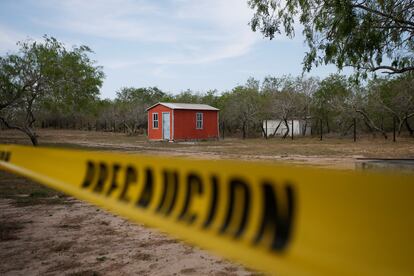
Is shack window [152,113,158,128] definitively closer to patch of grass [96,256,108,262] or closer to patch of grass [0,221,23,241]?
patch of grass [0,221,23,241]

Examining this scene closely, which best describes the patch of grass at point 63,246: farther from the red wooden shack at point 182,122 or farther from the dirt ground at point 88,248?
the red wooden shack at point 182,122

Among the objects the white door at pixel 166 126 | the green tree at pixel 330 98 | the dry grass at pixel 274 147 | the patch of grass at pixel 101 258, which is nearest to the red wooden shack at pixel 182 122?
the white door at pixel 166 126

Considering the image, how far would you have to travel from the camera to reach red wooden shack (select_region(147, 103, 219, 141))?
1144 inches

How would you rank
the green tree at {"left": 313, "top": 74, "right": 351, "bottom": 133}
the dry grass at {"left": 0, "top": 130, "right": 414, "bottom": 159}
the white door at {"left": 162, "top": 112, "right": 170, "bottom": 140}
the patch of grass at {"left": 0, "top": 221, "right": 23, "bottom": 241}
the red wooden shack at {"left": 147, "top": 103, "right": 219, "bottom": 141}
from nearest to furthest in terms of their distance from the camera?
the patch of grass at {"left": 0, "top": 221, "right": 23, "bottom": 241}
the dry grass at {"left": 0, "top": 130, "right": 414, "bottom": 159}
the red wooden shack at {"left": 147, "top": 103, "right": 219, "bottom": 141}
the white door at {"left": 162, "top": 112, "right": 170, "bottom": 140}
the green tree at {"left": 313, "top": 74, "right": 351, "bottom": 133}

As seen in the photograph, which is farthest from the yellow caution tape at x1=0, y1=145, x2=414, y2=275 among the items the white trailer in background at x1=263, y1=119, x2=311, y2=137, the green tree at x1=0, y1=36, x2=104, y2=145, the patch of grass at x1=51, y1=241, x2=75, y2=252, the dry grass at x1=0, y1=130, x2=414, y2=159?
the white trailer in background at x1=263, y1=119, x2=311, y2=137

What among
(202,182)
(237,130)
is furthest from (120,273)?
(237,130)

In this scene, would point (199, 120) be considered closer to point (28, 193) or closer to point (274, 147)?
point (274, 147)

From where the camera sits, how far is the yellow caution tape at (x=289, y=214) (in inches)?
29.6

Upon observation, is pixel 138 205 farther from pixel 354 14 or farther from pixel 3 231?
pixel 354 14

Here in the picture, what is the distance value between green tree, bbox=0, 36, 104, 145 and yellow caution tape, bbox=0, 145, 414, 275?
63.6 ft

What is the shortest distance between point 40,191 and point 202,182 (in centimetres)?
769

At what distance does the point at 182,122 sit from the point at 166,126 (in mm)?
1417

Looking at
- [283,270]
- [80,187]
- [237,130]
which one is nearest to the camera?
[283,270]

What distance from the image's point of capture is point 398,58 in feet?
41.3
